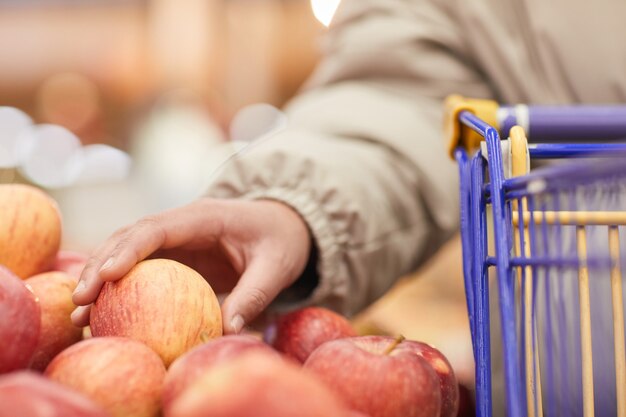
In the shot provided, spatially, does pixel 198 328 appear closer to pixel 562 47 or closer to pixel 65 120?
pixel 562 47

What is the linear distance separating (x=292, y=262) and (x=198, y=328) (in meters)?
0.19

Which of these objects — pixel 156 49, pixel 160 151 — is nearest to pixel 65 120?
pixel 156 49

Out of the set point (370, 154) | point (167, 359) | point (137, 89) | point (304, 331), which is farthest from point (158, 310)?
point (137, 89)

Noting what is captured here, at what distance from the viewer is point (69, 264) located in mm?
688

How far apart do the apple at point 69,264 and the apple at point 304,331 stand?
0.19 metres

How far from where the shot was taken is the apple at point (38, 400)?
1.06ft

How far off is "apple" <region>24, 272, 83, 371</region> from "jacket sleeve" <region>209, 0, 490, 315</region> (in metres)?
0.25

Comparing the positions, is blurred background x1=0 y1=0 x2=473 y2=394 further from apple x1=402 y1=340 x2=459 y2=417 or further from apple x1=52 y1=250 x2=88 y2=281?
apple x1=402 y1=340 x2=459 y2=417

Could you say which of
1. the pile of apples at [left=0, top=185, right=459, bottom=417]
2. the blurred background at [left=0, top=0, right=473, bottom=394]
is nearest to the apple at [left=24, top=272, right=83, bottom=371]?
the pile of apples at [left=0, top=185, right=459, bottom=417]

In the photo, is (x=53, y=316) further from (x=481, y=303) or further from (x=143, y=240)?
(x=481, y=303)

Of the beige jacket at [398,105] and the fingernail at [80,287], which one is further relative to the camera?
the beige jacket at [398,105]

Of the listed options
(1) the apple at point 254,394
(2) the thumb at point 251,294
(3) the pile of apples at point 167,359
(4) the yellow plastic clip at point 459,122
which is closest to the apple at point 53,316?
(3) the pile of apples at point 167,359

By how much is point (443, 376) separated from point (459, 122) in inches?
9.3

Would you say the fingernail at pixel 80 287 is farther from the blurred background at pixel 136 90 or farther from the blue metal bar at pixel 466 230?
the blurred background at pixel 136 90
